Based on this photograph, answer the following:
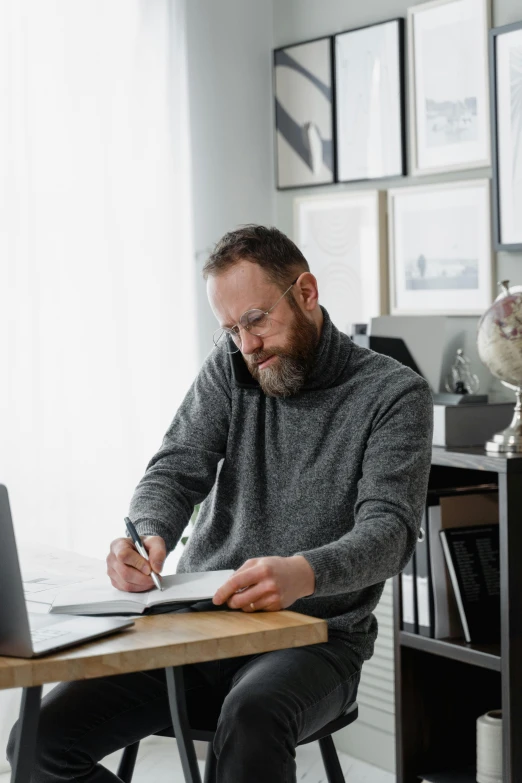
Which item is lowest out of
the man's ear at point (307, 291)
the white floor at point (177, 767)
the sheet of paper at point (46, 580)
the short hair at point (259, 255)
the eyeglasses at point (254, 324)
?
the white floor at point (177, 767)

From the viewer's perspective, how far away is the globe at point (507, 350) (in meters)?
2.27

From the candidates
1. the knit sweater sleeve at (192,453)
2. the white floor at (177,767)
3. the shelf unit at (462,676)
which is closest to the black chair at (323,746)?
the knit sweater sleeve at (192,453)

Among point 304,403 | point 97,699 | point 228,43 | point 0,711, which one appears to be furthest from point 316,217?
point 97,699

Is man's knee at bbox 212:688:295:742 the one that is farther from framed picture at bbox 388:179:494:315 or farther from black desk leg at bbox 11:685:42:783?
framed picture at bbox 388:179:494:315

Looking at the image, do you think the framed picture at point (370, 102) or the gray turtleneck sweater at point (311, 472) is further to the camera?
the framed picture at point (370, 102)

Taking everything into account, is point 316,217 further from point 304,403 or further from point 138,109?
point 304,403

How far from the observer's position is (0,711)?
2.87m

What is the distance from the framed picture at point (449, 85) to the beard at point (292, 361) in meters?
1.02

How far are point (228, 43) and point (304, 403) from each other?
69.7 inches

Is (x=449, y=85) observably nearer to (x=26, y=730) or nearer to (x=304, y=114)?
(x=304, y=114)

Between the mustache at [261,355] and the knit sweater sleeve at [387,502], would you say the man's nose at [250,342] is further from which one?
the knit sweater sleeve at [387,502]

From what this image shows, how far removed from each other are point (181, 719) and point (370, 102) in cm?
200

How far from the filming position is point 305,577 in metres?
1.55

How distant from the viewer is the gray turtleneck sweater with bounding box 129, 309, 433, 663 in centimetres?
176
